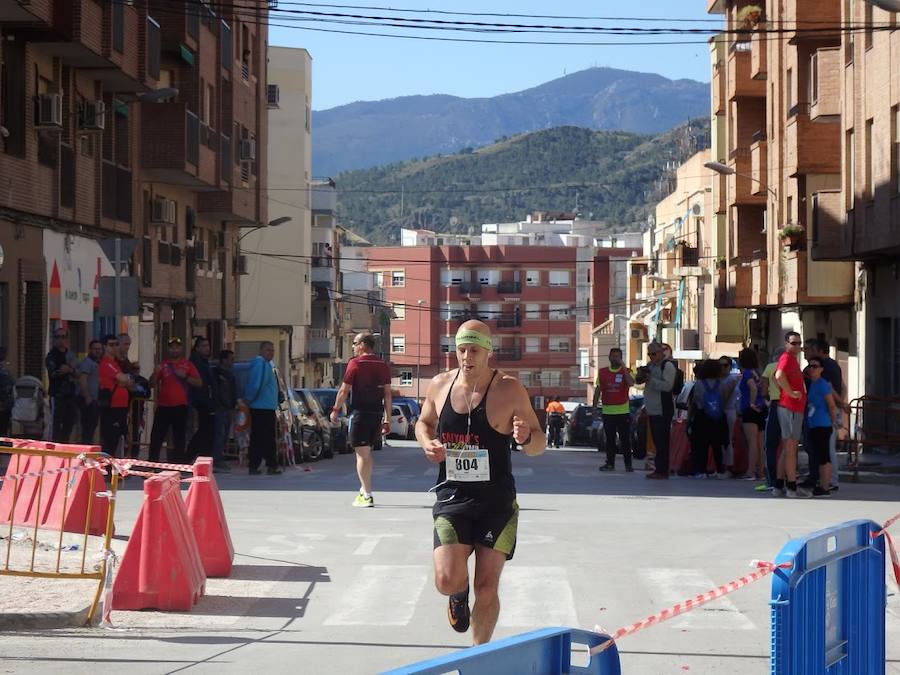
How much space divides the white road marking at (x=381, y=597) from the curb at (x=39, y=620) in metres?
1.53

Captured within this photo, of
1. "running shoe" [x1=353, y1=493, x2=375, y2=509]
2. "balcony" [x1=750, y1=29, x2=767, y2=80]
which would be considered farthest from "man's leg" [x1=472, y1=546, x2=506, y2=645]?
"balcony" [x1=750, y1=29, x2=767, y2=80]

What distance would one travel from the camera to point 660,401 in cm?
2288

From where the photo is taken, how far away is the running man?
27.9 ft

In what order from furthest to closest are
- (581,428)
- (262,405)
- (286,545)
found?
(581,428) → (262,405) → (286,545)

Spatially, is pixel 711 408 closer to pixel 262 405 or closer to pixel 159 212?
pixel 262 405

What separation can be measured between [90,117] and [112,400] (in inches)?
452

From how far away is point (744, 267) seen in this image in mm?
45969

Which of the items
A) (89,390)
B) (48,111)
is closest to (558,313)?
(48,111)

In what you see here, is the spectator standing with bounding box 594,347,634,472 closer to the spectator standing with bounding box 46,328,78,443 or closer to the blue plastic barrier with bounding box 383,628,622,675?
the spectator standing with bounding box 46,328,78,443

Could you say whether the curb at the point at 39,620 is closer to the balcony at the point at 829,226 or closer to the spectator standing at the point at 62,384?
the spectator standing at the point at 62,384

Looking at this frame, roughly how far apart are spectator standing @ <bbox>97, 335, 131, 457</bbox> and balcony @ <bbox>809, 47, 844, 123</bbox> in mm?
19585

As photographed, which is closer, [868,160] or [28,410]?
[28,410]

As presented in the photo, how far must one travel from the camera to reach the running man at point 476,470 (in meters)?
8.51

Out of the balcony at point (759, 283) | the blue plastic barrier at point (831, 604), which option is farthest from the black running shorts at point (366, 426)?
the balcony at point (759, 283)
